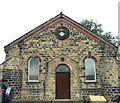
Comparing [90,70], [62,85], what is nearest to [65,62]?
[62,85]

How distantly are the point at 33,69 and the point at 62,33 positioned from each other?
445 centimetres

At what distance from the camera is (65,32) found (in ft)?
50.6

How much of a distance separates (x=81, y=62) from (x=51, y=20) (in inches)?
201

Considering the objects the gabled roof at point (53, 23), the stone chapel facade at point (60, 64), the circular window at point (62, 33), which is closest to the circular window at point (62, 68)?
the stone chapel facade at point (60, 64)

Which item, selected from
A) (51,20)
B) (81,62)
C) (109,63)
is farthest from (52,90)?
(51,20)

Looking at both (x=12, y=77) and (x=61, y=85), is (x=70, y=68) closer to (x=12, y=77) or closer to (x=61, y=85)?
(x=61, y=85)

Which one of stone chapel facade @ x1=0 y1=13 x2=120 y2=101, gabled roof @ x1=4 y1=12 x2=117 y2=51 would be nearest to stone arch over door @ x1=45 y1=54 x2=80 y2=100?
stone chapel facade @ x1=0 y1=13 x2=120 y2=101

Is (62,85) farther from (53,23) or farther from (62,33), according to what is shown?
(53,23)

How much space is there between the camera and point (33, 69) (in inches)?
571

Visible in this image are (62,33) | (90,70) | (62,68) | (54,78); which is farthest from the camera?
(62,33)

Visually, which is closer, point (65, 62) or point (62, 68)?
point (65, 62)

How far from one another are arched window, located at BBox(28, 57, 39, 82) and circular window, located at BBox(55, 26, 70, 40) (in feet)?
10.1

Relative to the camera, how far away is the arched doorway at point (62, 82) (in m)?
14.1

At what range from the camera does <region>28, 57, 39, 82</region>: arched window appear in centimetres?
1427
